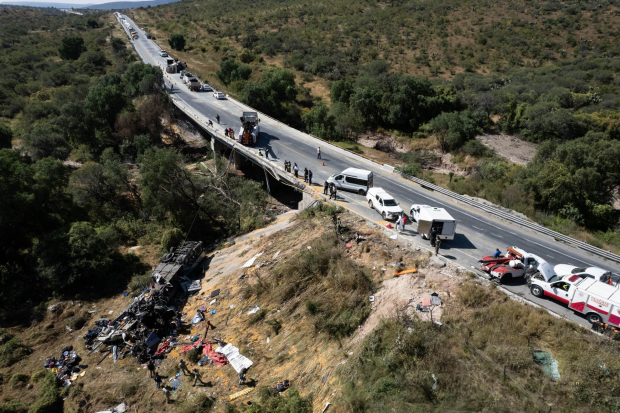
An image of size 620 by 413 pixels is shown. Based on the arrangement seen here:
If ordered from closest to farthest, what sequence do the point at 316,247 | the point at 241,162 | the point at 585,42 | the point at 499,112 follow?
1. the point at 316,247
2. the point at 241,162
3. the point at 499,112
4. the point at 585,42

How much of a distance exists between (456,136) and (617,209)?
19.1m

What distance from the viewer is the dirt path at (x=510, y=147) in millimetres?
45062

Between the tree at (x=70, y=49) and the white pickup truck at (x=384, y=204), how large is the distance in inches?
3984

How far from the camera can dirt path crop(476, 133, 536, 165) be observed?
45.1m

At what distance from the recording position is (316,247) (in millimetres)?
21125

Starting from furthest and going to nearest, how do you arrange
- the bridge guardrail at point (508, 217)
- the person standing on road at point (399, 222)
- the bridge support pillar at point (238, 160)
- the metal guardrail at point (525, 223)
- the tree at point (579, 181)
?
the bridge support pillar at point (238, 160)
the tree at point (579, 181)
the person standing on road at point (399, 222)
the bridge guardrail at point (508, 217)
the metal guardrail at point (525, 223)

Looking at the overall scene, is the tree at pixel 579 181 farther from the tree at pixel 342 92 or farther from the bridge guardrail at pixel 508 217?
the tree at pixel 342 92

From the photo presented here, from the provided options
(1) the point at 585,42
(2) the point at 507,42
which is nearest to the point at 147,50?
(2) the point at 507,42

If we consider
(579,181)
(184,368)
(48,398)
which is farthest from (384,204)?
(48,398)

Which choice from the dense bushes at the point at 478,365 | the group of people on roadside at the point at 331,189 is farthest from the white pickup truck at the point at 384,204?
the dense bushes at the point at 478,365

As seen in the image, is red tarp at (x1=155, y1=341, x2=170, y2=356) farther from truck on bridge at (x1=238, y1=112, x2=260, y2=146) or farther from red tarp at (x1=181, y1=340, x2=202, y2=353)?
truck on bridge at (x1=238, y1=112, x2=260, y2=146)

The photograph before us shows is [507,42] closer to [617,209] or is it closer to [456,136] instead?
[456,136]

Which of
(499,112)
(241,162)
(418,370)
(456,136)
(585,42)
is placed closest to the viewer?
(418,370)

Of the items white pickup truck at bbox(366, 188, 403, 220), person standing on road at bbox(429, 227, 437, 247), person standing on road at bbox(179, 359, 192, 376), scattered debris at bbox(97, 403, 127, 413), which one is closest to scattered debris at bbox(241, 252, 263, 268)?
person standing on road at bbox(179, 359, 192, 376)
